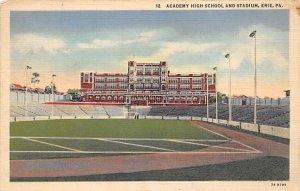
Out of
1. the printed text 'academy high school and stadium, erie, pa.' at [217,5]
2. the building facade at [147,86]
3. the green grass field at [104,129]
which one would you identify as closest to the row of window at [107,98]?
the building facade at [147,86]

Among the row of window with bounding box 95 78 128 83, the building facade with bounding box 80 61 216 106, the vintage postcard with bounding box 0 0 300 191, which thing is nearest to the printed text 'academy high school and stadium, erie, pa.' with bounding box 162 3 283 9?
the vintage postcard with bounding box 0 0 300 191

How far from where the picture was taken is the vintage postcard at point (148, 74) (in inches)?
79.2

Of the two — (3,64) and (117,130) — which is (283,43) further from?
(3,64)

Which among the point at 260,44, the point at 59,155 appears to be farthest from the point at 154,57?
the point at 59,155

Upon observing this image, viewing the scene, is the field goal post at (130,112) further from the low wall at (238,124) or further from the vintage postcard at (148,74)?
the vintage postcard at (148,74)

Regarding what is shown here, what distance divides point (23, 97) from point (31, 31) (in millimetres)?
298

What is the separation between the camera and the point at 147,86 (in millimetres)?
2182

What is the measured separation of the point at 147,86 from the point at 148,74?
88 millimetres

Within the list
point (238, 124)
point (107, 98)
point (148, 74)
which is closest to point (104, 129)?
point (107, 98)

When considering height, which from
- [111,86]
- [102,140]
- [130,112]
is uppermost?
[111,86]

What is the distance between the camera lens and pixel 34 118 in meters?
2.20

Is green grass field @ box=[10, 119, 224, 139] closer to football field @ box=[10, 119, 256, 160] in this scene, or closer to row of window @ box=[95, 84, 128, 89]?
football field @ box=[10, 119, 256, 160]

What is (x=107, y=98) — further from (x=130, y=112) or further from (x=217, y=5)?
(x=217, y=5)

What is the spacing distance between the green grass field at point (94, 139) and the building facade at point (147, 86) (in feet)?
0.44
